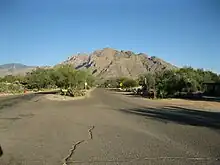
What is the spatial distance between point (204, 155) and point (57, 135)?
6.43 metres

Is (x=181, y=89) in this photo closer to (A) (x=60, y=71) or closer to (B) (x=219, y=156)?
(A) (x=60, y=71)

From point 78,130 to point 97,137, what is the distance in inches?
95.9

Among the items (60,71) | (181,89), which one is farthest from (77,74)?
(181,89)

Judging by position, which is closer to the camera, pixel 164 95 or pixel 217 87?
pixel 164 95

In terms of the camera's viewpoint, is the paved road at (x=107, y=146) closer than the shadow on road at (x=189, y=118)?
Yes

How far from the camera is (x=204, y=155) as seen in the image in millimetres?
10242

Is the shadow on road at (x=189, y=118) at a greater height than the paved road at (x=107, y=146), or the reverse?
the shadow on road at (x=189, y=118)

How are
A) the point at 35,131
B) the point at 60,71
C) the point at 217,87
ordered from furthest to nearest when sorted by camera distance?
the point at 60,71 → the point at 217,87 → the point at 35,131

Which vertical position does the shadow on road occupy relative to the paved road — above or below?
above

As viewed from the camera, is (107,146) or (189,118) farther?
(189,118)

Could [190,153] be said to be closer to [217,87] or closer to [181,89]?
[181,89]

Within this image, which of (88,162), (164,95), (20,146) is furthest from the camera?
(164,95)

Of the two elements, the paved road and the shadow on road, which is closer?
the paved road

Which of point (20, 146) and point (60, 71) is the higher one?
point (60, 71)
